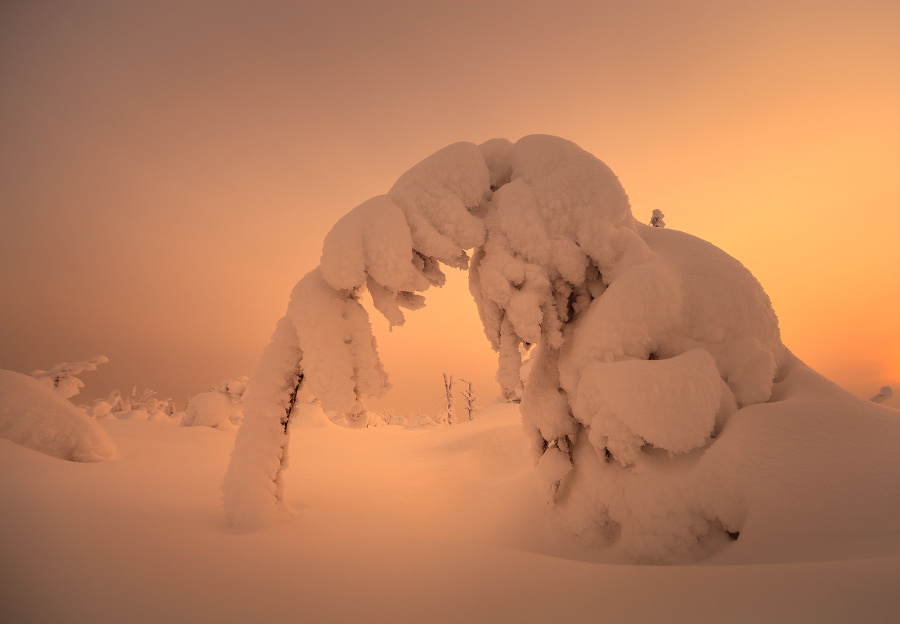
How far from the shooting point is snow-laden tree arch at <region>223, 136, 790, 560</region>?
3.21 meters

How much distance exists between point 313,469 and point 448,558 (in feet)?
16.6

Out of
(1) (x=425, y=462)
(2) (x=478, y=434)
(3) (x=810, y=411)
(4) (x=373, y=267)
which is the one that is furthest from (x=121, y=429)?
(3) (x=810, y=411)

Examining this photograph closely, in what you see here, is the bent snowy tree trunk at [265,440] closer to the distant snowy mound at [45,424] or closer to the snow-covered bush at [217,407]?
the distant snowy mound at [45,424]

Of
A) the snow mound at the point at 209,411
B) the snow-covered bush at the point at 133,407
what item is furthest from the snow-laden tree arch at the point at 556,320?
the snow-covered bush at the point at 133,407

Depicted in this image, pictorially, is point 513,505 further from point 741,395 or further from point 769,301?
point 769,301

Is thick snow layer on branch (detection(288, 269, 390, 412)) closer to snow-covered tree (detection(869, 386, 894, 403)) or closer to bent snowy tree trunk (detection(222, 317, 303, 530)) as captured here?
bent snowy tree trunk (detection(222, 317, 303, 530))

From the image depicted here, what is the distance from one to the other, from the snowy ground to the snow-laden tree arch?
508 mm

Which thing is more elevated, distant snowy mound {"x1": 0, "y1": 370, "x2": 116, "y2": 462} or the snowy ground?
distant snowy mound {"x1": 0, "y1": 370, "x2": 116, "y2": 462}

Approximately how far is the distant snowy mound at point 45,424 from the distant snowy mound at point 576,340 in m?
4.36

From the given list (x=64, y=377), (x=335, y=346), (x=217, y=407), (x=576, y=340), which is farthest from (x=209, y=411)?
(x=576, y=340)

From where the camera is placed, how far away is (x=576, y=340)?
3.71 meters

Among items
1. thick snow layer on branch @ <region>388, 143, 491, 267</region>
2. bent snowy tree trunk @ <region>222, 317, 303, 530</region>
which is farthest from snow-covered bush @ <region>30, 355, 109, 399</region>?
thick snow layer on branch @ <region>388, 143, 491, 267</region>

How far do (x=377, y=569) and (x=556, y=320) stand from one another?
8.66 feet

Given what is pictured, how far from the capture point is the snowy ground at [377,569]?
1.83 metres
